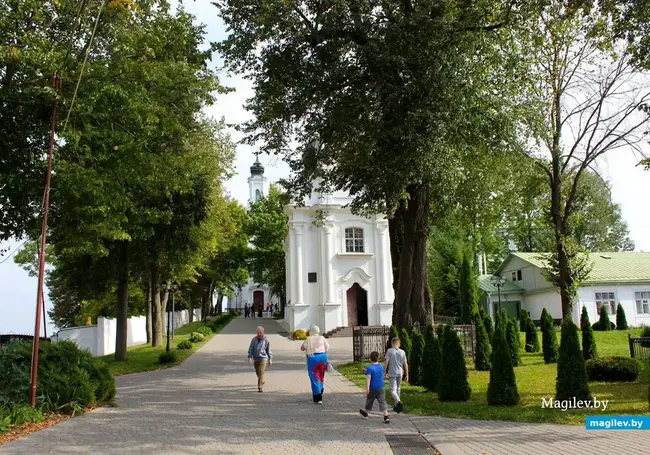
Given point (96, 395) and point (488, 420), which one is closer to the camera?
point (488, 420)

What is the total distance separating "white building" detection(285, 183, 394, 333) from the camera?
36062mm

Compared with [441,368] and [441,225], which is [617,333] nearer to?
[441,225]

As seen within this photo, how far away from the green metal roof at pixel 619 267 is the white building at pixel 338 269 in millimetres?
11189

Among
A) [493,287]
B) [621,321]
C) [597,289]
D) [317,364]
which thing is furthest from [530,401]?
[493,287]

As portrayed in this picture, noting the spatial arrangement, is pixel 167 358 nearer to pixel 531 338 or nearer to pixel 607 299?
pixel 531 338

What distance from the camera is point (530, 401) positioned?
454 inches

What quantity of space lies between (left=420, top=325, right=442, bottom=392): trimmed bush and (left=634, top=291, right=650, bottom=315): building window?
32.2 m

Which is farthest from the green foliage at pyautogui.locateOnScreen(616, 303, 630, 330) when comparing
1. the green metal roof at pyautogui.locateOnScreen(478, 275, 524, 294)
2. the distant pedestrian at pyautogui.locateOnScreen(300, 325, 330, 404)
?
the distant pedestrian at pyautogui.locateOnScreen(300, 325, 330, 404)

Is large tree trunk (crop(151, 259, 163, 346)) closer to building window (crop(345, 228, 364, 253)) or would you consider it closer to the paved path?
the paved path

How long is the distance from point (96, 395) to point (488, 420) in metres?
7.91

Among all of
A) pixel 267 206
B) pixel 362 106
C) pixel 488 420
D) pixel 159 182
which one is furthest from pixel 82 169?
pixel 267 206

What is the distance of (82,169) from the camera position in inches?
602

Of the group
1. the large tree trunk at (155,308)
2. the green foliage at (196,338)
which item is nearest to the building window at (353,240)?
the green foliage at (196,338)

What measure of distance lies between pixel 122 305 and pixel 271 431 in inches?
609
